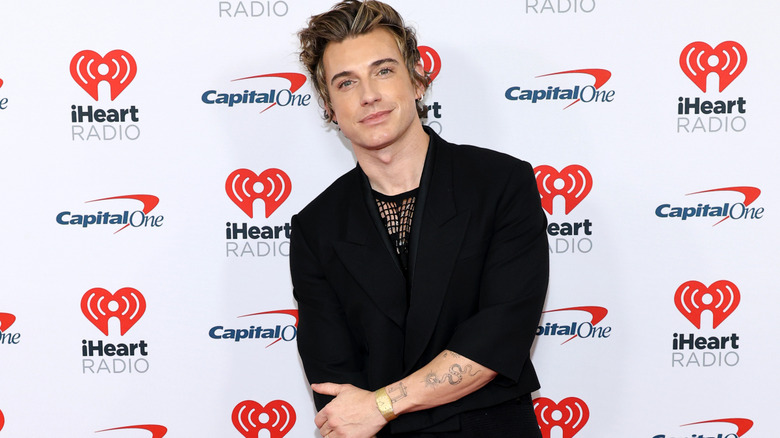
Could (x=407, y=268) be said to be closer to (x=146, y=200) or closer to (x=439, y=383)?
(x=439, y=383)

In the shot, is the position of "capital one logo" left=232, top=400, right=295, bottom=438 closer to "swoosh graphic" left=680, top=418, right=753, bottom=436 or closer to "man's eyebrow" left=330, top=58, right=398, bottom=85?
"man's eyebrow" left=330, top=58, right=398, bottom=85

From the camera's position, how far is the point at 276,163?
9.14ft

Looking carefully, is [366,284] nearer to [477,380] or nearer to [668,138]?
[477,380]

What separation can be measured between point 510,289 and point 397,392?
461 mm

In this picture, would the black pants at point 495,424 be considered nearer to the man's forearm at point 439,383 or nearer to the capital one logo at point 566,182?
the man's forearm at point 439,383

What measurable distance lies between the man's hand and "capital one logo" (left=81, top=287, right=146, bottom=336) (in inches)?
39.2

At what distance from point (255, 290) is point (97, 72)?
3.40ft

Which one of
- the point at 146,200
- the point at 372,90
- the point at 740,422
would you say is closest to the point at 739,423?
the point at 740,422

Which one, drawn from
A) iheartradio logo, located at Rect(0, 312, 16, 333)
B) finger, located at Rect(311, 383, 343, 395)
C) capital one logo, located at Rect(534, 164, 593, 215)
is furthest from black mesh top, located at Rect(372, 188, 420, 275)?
iheartradio logo, located at Rect(0, 312, 16, 333)

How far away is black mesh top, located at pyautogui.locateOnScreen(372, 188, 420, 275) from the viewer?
2299 mm

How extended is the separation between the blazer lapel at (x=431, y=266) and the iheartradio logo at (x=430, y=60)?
27.5 inches

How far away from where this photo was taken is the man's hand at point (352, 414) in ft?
7.14

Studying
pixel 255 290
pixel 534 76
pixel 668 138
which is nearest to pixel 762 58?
pixel 668 138

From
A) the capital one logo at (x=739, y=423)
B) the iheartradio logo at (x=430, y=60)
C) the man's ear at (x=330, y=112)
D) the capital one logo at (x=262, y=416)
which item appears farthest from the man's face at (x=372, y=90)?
the capital one logo at (x=739, y=423)
